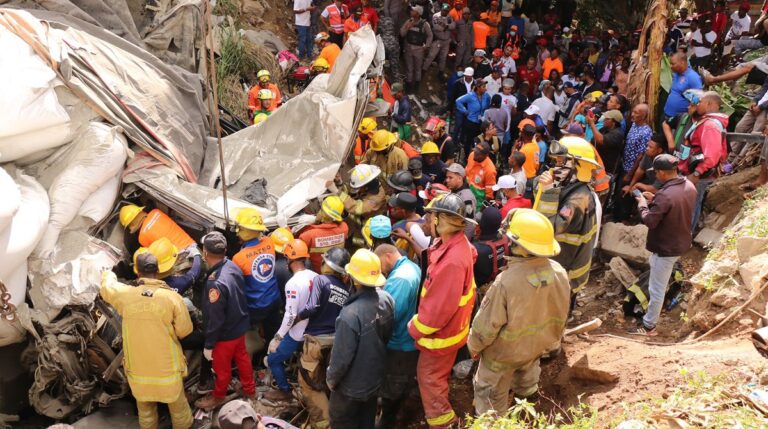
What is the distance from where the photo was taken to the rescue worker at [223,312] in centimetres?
479

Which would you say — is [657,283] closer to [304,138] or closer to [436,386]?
[436,386]

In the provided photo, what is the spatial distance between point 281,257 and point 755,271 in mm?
3715

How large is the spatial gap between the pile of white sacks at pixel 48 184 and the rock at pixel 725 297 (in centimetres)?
491

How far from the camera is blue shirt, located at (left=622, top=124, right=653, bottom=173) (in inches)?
286

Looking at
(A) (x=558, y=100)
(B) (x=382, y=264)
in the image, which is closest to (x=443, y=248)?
(B) (x=382, y=264)

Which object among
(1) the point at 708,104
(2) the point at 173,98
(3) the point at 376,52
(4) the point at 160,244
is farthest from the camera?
(3) the point at 376,52

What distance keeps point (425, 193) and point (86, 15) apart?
4.29 m

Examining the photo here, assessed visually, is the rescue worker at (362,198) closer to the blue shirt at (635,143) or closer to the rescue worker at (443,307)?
the rescue worker at (443,307)

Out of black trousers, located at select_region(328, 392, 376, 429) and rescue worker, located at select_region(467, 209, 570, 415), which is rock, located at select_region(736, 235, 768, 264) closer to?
rescue worker, located at select_region(467, 209, 570, 415)

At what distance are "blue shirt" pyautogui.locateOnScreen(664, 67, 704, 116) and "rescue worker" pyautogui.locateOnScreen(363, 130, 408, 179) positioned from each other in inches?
129

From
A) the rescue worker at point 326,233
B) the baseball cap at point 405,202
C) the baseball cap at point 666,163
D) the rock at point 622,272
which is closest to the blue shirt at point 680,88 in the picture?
the rock at point 622,272

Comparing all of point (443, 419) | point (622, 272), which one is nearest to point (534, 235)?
point (443, 419)

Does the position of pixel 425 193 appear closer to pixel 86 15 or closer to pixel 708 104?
pixel 708 104

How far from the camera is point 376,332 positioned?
4.16 meters
